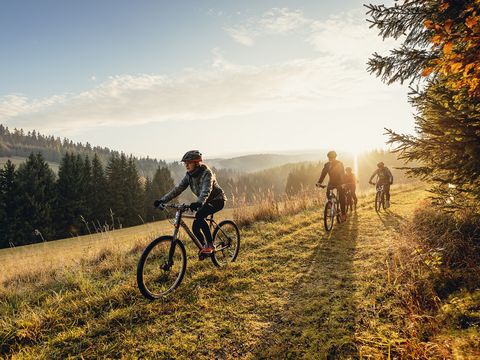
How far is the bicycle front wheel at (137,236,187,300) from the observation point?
528cm

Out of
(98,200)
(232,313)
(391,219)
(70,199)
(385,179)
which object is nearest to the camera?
(232,313)

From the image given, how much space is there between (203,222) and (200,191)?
660 mm

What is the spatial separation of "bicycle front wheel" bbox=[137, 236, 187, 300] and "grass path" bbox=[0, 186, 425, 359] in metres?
0.24

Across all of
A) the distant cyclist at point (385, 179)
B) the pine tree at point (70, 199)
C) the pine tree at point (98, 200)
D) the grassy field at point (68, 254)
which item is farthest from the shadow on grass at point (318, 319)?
the pine tree at point (98, 200)

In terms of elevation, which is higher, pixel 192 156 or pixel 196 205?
pixel 192 156

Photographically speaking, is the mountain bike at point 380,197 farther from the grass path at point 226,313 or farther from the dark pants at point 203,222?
the dark pants at point 203,222

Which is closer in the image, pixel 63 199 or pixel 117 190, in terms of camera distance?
pixel 63 199

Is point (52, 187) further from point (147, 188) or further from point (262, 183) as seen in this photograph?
point (262, 183)

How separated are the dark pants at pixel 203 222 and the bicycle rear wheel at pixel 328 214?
4.88 m

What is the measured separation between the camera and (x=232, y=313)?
4812 mm

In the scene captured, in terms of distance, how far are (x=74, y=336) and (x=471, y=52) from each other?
6105mm

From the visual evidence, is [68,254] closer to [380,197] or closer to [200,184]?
[200,184]

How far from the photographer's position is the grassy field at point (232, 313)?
3887mm

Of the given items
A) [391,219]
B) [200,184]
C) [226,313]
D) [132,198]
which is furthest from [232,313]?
[132,198]
